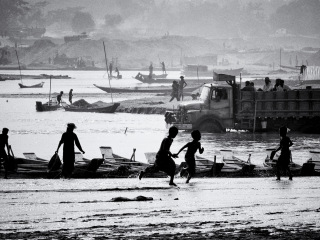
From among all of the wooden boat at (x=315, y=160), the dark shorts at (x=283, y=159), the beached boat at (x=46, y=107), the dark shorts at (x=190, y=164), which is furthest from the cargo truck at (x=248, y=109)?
the beached boat at (x=46, y=107)

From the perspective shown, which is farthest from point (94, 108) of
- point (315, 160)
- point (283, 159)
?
point (283, 159)

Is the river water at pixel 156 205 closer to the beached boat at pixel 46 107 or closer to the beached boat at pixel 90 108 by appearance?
the beached boat at pixel 90 108

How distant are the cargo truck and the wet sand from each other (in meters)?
15.9

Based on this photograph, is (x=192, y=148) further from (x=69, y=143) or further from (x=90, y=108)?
(x=90, y=108)

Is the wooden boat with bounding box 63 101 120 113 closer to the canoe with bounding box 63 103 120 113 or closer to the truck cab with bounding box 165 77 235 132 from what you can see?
the canoe with bounding box 63 103 120 113

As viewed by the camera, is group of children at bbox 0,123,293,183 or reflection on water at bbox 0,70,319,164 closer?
group of children at bbox 0,123,293,183

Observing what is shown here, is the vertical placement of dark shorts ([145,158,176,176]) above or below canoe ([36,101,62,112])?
below

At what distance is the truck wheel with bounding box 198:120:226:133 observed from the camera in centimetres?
3562

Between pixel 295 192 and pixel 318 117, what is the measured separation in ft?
64.4

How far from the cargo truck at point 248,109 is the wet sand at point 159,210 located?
626 inches

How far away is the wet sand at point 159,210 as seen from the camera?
12.0 meters

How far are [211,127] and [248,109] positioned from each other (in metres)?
1.99

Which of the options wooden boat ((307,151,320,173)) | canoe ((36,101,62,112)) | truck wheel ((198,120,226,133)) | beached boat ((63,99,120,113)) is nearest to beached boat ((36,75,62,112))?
canoe ((36,101,62,112))

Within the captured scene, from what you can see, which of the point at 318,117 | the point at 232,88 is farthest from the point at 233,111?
the point at 318,117
